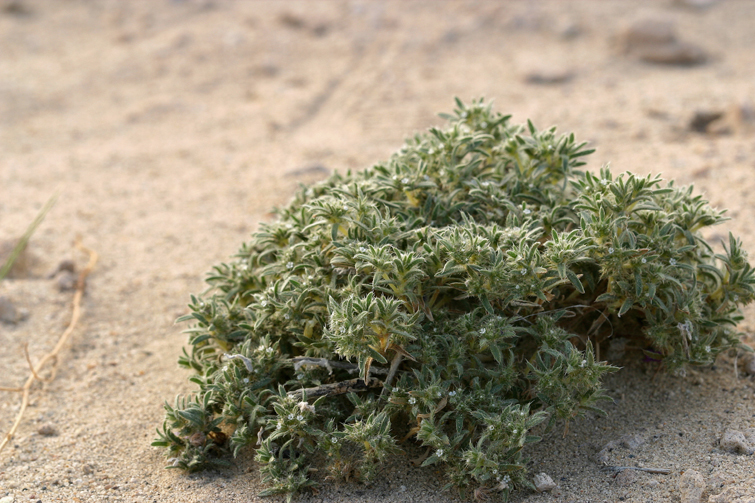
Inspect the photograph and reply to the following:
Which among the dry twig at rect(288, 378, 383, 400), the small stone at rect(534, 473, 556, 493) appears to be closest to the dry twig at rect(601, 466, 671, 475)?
the small stone at rect(534, 473, 556, 493)

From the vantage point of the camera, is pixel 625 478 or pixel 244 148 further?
pixel 244 148

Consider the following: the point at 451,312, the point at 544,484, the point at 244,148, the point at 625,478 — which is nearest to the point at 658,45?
the point at 244,148

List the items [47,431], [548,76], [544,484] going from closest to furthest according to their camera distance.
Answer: [544,484] < [47,431] < [548,76]

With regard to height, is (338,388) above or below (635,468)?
above

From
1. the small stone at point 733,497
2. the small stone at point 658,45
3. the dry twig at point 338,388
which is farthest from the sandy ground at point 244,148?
the dry twig at point 338,388

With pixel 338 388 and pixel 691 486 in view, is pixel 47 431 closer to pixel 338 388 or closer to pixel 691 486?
pixel 338 388

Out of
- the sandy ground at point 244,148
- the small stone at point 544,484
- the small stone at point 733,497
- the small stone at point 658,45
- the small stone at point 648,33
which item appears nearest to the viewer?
the small stone at point 733,497

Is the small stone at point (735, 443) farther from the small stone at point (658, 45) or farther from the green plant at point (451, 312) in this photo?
the small stone at point (658, 45)
